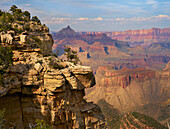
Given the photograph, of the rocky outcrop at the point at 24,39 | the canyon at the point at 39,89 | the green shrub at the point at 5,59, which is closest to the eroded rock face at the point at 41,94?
the canyon at the point at 39,89

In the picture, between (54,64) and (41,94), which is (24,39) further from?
(41,94)

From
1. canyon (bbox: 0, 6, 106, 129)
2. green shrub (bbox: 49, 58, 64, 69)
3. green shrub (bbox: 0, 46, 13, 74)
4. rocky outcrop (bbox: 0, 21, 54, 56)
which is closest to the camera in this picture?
canyon (bbox: 0, 6, 106, 129)

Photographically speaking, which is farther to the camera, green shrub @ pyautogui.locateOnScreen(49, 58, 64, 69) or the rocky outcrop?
the rocky outcrop

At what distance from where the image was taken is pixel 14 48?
40219 millimetres

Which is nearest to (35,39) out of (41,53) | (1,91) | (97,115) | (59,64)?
(41,53)

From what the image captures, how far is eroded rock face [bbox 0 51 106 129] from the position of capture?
3403cm

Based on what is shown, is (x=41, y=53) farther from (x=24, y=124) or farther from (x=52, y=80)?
(x=24, y=124)

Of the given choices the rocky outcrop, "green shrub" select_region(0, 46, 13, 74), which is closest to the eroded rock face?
"green shrub" select_region(0, 46, 13, 74)

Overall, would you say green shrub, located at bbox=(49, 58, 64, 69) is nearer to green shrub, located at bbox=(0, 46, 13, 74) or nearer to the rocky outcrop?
the rocky outcrop

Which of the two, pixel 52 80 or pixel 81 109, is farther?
pixel 81 109

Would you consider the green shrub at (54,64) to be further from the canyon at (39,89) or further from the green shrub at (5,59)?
the green shrub at (5,59)

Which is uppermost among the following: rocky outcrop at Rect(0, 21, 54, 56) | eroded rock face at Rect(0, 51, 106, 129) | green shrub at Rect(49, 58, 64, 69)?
rocky outcrop at Rect(0, 21, 54, 56)

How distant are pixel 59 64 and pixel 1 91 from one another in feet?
42.6

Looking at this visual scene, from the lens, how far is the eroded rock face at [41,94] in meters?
34.0
